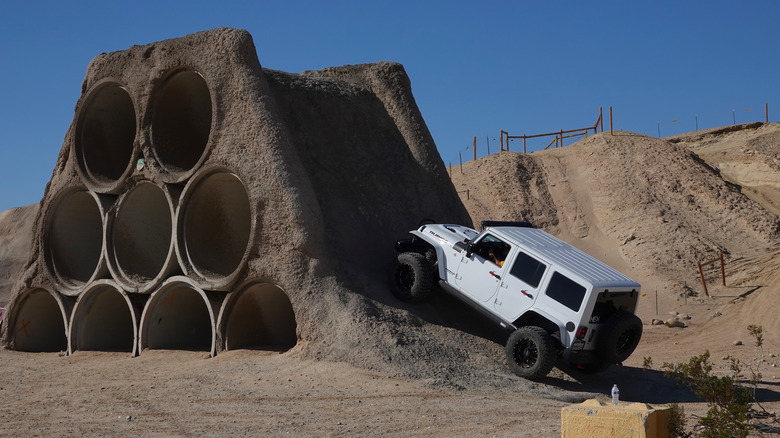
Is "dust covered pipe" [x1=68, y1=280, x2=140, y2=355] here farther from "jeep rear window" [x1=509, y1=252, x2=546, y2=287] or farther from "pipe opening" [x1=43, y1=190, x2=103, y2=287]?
"jeep rear window" [x1=509, y1=252, x2=546, y2=287]

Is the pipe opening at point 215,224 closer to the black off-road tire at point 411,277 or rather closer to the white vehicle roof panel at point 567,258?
the black off-road tire at point 411,277

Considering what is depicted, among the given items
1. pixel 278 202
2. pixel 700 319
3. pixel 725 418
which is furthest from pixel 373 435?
pixel 700 319

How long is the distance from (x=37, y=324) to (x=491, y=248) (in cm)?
1255

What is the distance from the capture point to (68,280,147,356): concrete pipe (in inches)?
770

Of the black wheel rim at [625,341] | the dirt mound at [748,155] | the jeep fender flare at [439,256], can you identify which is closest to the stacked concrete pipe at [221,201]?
the jeep fender flare at [439,256]

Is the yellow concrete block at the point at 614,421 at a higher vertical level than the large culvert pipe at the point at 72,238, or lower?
lower

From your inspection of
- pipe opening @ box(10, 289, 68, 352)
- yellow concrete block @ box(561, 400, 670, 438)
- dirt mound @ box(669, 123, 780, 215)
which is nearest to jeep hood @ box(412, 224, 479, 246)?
yellow concrete block @ box(561, 400, 670, 438)

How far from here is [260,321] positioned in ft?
58.9

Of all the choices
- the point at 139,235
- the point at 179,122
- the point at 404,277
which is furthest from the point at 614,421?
the point at 139,235

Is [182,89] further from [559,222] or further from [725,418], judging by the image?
[559,222]

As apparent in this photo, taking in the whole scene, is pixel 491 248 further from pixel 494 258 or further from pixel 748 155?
pixel 748 155

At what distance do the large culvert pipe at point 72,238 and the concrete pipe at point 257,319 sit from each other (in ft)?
15.6

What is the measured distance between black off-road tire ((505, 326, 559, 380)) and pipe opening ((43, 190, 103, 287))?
11177 mm

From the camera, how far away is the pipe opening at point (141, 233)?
19328 millimetres
